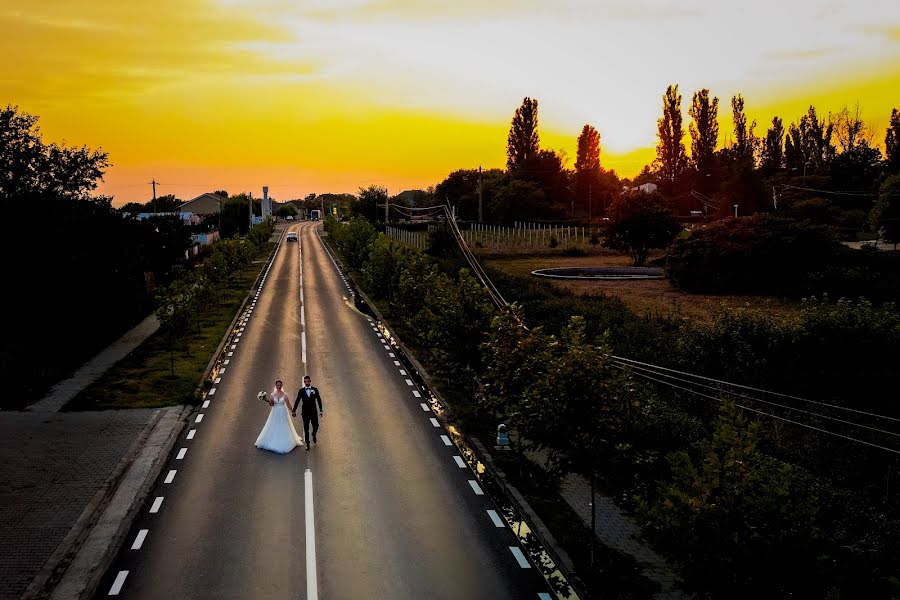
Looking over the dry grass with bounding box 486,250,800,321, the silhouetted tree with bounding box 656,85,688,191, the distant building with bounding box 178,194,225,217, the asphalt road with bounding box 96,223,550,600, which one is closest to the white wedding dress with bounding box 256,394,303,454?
the asphalt road with bounding box 96,223,550,600

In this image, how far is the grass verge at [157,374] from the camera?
23.6 metres

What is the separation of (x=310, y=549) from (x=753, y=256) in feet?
142

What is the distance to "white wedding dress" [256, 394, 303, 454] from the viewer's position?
60.8 ft

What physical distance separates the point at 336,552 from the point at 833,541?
8411 millimetres

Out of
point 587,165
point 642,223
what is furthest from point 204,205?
point 642,223

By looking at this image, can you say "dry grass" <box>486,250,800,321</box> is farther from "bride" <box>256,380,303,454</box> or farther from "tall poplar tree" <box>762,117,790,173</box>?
"tall poplar tree" <box>762,117,790,173</box>

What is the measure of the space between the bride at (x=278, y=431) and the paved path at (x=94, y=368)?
8077 mm

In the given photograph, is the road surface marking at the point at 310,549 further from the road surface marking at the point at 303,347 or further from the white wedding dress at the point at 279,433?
the road surface marking at the point at 303,347

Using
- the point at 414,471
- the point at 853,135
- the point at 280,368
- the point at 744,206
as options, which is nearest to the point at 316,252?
the point at 744,206

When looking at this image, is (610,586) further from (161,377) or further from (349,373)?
(161,377)

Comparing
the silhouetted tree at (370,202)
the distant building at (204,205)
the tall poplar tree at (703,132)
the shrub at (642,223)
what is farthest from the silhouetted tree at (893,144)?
the distant building at (204,205)

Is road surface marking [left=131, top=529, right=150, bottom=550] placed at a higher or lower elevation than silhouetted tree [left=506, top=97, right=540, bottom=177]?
lower

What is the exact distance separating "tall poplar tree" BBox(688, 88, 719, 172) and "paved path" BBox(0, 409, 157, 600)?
108631 millimetres

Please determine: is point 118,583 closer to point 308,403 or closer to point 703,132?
point 308,403
